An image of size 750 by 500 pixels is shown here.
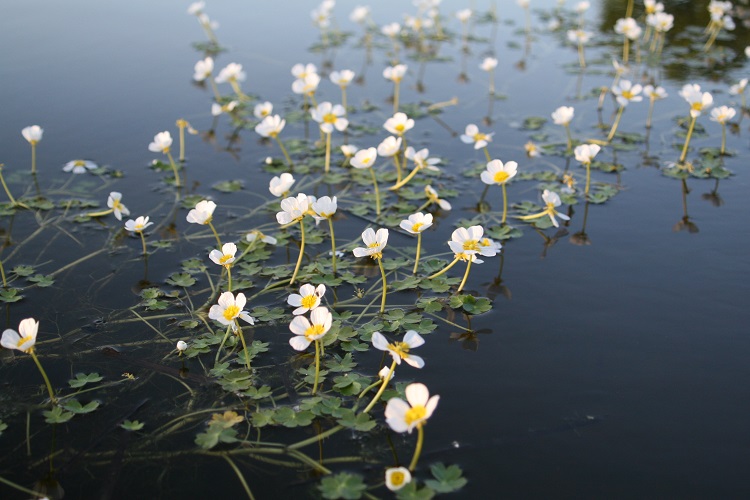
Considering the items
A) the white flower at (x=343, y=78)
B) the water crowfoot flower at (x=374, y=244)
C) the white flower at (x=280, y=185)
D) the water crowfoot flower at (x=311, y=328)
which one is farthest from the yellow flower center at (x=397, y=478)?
the white flower at (x=343, y=78)

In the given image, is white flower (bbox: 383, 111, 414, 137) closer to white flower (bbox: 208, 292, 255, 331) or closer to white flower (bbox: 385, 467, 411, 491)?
white flower (bbox: 208, 292, 255, 331)

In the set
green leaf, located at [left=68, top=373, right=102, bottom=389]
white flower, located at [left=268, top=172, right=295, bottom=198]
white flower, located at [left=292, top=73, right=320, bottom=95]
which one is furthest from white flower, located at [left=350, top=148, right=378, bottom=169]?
green leaf, located at [left=68, top=373, right=102, bottom=389]

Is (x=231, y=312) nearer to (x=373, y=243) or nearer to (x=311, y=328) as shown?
(x=311, y=328)

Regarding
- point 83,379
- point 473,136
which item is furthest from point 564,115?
point 83,379

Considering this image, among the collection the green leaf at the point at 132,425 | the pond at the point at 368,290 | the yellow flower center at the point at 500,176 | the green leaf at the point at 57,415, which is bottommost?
the pond at the point at 368,290

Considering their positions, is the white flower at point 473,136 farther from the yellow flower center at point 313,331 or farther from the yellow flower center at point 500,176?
the yellow flower center at point 313,331

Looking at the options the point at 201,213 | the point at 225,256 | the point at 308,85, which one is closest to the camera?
the point at 225,256
